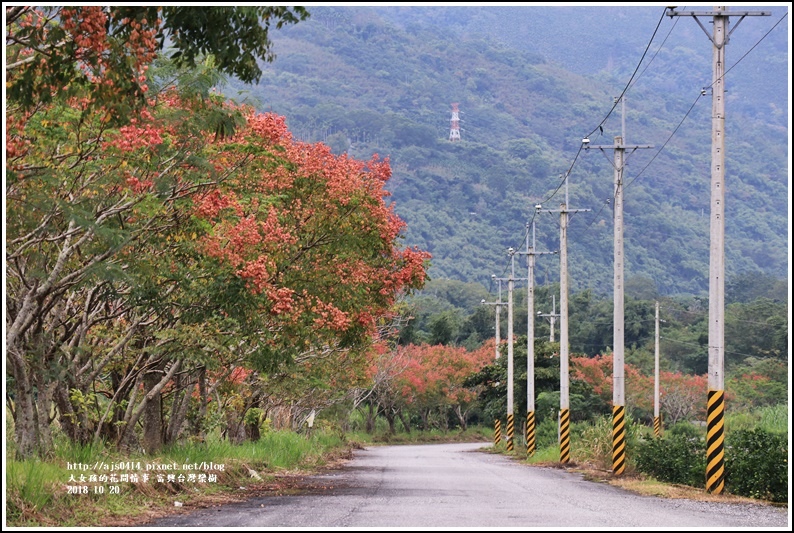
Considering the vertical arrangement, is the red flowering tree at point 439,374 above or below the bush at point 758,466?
above

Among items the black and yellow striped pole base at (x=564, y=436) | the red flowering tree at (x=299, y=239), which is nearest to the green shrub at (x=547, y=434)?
the black and yellow striped pole base at (x=564, y=436)

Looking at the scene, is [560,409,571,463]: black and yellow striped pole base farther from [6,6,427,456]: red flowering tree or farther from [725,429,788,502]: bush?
[725,429,788,502]: bush

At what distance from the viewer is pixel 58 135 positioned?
51.4 feet

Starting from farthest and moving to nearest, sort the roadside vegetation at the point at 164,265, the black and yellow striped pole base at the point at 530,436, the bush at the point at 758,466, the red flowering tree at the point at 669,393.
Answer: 1. the red flowering tree at the point at 669,393
2. the black and yellow striped pole base at the point at 530,436
3. the bush at the point at 758,466
4. the roadside vegetation at the point at 164,265

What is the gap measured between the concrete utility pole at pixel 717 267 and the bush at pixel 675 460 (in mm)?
1606

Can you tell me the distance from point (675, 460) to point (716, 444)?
A: 3704 mm

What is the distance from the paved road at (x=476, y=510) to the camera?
14969 millimetres

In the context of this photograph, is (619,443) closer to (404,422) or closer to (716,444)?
(716,444)

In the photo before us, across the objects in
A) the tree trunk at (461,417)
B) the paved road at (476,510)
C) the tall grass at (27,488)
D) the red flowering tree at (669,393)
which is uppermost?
the red flowering tree at (669,393)

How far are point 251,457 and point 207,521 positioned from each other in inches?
538

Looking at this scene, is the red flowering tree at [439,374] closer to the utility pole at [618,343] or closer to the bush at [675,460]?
the utility pole at [618,343]

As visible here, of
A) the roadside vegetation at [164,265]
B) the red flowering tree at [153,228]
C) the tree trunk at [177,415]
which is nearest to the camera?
the red flowering tree at [153,228]

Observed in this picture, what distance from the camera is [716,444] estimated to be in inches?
898

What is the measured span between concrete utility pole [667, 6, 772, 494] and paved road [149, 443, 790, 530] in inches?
63.0
